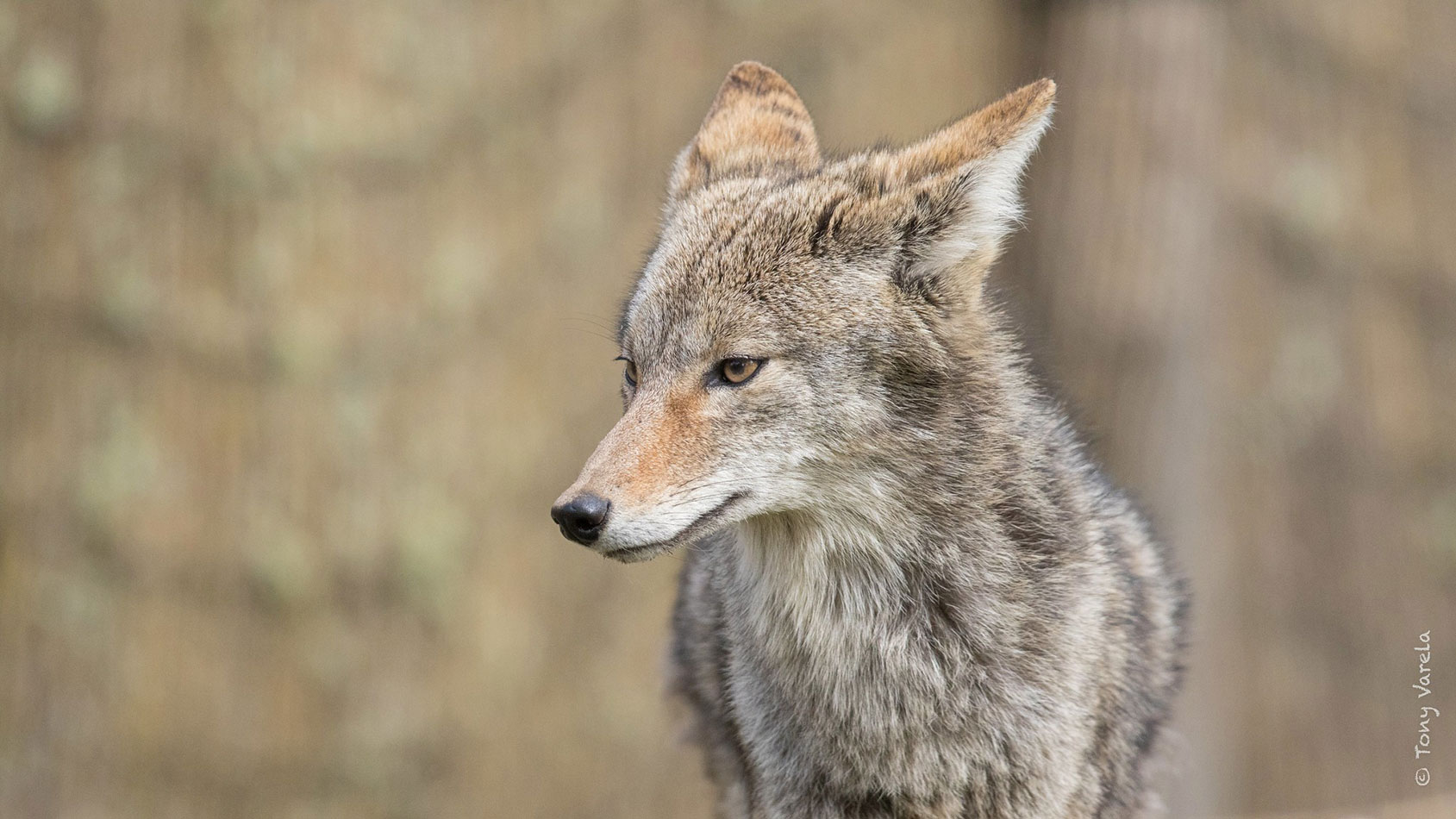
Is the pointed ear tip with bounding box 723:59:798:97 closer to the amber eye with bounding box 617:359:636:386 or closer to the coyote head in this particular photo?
the coyote head

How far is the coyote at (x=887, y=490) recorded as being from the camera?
11.3 ft

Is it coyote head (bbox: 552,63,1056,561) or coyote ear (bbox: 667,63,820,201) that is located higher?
coyote ear (bbox: 667,63,820,201)

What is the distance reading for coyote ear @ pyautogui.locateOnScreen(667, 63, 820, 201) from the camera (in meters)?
4.25

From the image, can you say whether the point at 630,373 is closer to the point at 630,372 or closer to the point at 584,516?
the point at 630,372

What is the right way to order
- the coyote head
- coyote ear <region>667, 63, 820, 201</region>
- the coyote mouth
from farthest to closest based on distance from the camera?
coyote ear <region>667, 63, 820, 201</region>, the coyote head, the coyote mouth

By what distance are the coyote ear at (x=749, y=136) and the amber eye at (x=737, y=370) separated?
35.5 inches

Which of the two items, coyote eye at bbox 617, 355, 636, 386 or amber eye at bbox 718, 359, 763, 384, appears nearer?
amber eye at bbox 718, 359, 763, 384

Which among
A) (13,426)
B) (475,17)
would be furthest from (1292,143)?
(13,426)

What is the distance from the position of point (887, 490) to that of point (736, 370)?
1.72ft

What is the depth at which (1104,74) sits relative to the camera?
6.88m

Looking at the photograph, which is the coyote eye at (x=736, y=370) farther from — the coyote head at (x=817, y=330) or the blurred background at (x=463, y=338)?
the blurred background at (x=463, y=338)

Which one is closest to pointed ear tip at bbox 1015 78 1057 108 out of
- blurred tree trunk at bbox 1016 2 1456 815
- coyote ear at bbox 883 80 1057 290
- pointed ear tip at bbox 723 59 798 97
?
coyote ear at bbox 883 80 1057 290

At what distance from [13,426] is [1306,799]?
7496 millimetres

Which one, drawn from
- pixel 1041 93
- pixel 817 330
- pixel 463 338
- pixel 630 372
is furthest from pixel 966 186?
pixel 463 338
